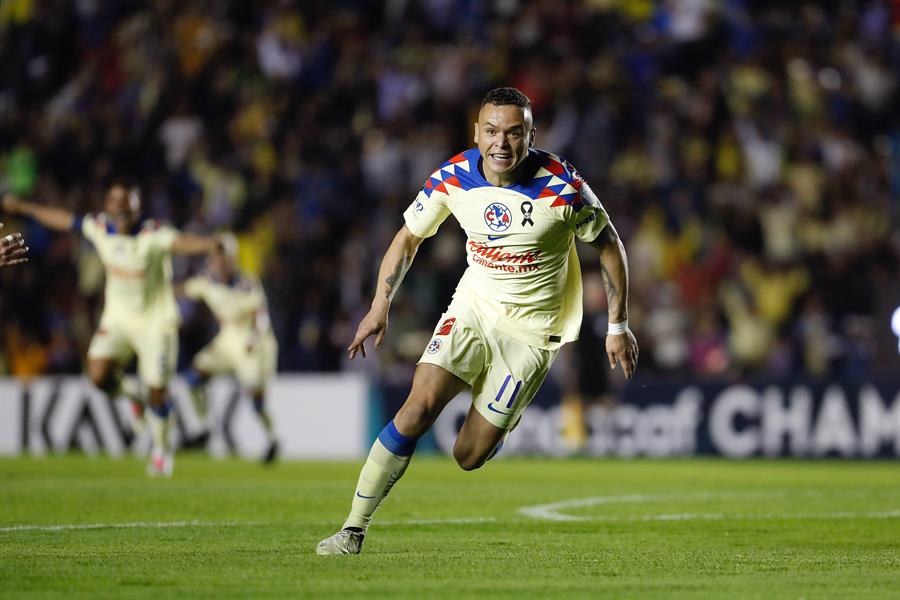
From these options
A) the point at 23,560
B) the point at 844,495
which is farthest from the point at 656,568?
the point at 844,495

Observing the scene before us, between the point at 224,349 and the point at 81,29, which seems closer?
the point at 224,349

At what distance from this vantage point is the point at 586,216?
7.93m

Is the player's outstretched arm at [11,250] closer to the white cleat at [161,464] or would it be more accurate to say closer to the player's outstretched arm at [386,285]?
the player's outstretched arm at [386,285]

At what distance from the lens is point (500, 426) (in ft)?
26.9

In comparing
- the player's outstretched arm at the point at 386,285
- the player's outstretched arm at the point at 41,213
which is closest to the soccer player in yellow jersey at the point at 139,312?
the player's outstretched arm at the point at 41,213

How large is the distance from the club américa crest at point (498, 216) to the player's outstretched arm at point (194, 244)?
6951mm

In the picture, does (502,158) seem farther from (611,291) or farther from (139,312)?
(139,312)

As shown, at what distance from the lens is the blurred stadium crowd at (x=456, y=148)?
791 inches

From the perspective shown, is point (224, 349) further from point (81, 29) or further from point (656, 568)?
point (656, 568)

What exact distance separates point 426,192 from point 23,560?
2780mm

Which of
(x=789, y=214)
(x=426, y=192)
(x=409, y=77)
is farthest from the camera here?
(x=409, y=77)

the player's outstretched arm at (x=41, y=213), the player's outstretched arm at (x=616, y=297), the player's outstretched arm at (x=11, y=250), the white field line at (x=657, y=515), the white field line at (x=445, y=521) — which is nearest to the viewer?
the player's outstretched arm at (x=616, y=297)

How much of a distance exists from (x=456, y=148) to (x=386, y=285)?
14.3 metres

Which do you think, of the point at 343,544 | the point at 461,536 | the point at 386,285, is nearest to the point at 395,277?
the point at 386,285
